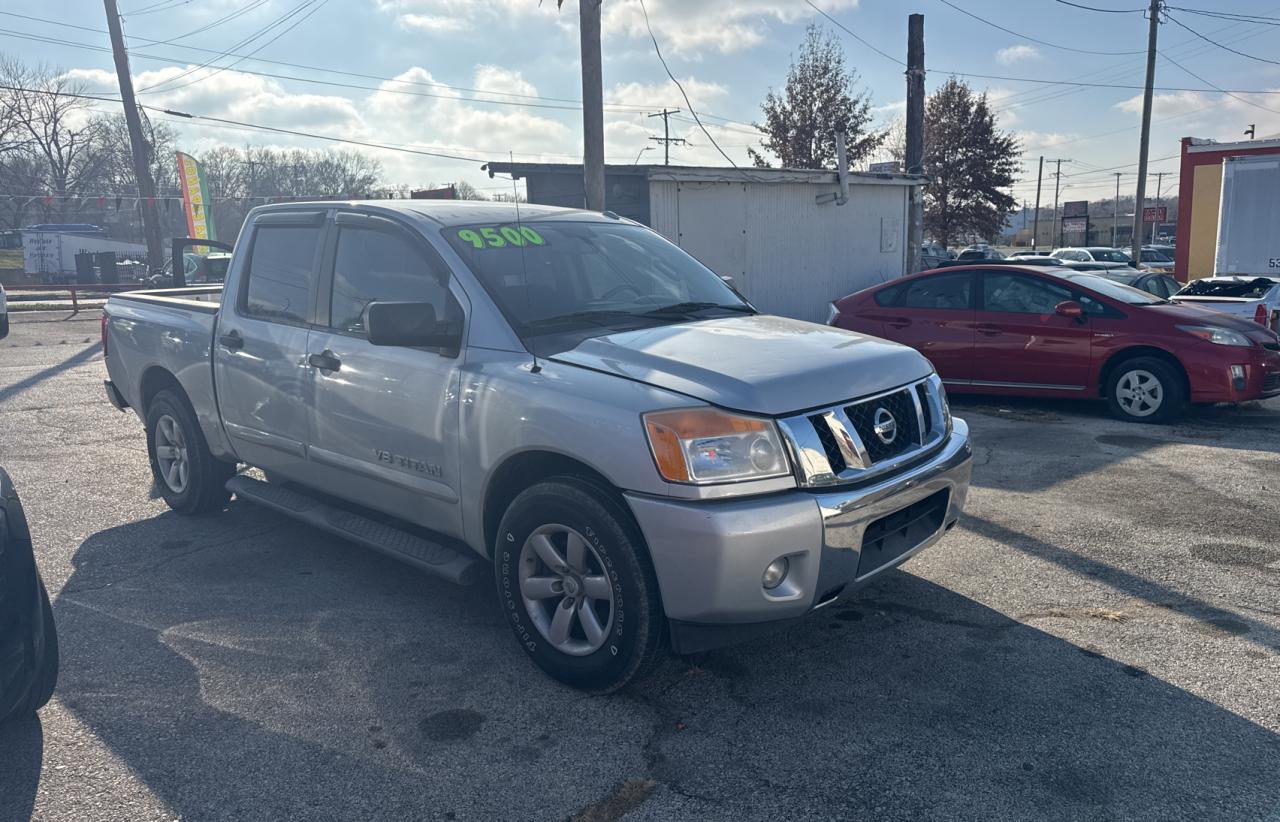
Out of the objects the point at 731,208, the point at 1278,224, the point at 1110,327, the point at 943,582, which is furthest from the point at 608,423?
the point at 1278,224

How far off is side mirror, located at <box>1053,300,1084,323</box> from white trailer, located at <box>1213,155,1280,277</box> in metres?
9.95

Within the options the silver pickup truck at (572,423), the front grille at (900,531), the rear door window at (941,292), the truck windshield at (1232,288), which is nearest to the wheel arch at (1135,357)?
the rear door window at (941,292)

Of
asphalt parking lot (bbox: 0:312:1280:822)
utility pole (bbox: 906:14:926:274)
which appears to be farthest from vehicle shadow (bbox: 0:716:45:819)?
utility pole (bbox: 906:14:926:274)

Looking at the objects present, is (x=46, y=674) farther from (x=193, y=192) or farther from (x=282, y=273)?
(x=193, y=192)

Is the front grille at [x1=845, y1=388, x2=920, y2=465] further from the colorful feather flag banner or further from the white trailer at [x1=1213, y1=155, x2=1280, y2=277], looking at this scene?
the colorful feather flag banner

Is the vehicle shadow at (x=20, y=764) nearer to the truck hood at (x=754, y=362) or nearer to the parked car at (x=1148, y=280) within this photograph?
the truck hood at (x=754, y=362)

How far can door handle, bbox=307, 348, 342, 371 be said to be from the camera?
4.45m

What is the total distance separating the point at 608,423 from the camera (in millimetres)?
3299

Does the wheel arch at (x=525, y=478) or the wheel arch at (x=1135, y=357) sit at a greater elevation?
the wheel arch at (x=525, y=478)

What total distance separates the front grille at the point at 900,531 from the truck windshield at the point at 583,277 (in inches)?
→ 53.4

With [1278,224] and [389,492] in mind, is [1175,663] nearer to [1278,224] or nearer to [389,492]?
[389,492]

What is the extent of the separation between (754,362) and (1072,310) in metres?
6.33

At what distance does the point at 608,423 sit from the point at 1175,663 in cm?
250

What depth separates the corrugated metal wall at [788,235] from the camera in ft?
50.2
